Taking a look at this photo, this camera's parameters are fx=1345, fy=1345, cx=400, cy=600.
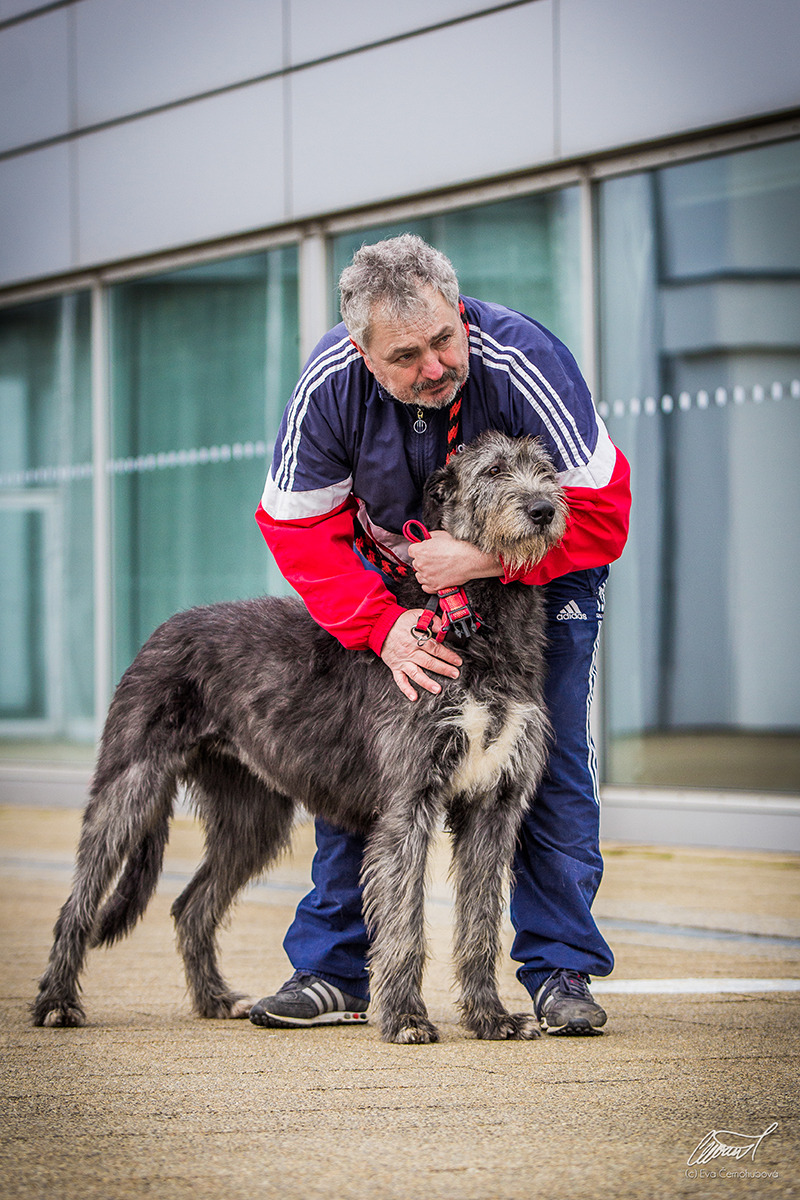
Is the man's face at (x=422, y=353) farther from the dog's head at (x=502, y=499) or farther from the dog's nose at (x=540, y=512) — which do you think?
the dog's nose at (x=540, y=512)

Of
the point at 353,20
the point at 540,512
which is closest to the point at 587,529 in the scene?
Answer: the point at 540,512

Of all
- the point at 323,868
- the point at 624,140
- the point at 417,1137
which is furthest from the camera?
the point at 624,140

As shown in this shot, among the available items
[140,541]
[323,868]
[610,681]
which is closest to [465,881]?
[323,868]

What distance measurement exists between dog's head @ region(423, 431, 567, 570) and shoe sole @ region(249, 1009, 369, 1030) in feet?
4.57

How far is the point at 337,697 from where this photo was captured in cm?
370

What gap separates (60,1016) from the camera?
12.2ft

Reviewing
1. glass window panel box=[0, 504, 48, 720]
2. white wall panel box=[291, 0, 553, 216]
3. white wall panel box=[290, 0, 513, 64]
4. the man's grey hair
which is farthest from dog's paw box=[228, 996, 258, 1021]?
glass window panel box=[0, 504, 48, 720]

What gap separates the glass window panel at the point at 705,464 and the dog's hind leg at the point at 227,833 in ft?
12.5

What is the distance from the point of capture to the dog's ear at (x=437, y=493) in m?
3.58

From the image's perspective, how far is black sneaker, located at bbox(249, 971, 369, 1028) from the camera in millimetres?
3727

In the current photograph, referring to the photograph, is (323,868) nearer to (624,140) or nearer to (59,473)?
(624,140)

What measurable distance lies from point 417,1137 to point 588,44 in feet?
21.5

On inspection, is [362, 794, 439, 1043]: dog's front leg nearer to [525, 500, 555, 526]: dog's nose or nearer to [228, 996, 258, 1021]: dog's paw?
[228, 996, 258, 1021]: dog's paw

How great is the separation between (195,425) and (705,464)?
4.08m
